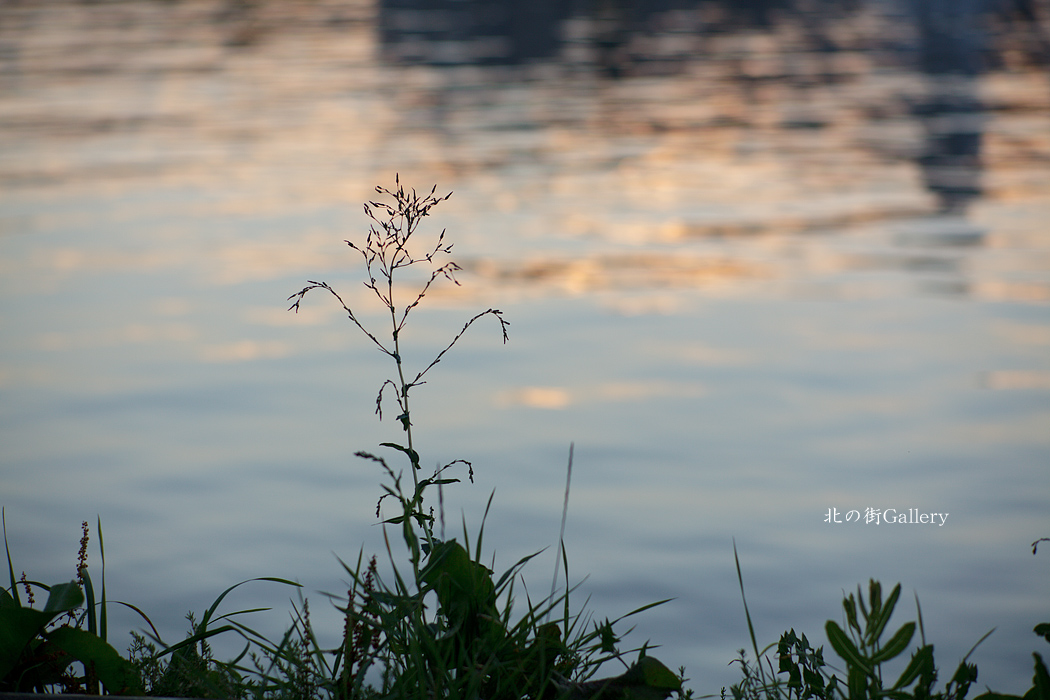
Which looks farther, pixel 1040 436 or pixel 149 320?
pixel 149 320

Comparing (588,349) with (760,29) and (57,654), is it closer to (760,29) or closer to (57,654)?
(57,654)

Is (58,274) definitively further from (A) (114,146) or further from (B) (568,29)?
(B) (568,29)

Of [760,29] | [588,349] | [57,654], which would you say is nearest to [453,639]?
[57,654]

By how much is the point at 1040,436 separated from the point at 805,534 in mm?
1512

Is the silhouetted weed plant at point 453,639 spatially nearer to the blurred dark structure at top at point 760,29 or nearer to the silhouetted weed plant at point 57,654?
the silhouetted weed plant at point 57,654

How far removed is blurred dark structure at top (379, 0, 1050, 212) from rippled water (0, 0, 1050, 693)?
26 centimetres

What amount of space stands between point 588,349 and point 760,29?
19.1 m

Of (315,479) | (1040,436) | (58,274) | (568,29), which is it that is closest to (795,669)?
(315,479)

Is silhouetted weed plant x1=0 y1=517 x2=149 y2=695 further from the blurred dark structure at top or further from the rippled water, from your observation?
the blurred dark structure at top

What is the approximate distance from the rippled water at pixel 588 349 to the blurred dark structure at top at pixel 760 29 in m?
0.26

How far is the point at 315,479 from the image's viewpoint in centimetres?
493

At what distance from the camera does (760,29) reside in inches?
939

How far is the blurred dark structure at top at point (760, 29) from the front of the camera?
13391 millimetres

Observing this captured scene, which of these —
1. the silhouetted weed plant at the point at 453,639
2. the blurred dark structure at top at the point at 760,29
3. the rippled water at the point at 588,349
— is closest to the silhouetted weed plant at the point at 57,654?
the silhouetted weed plant at the point at 453,639
